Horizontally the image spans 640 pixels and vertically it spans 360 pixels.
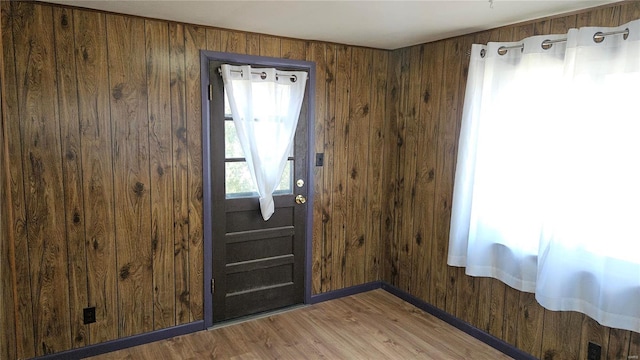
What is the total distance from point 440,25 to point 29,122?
2.71m

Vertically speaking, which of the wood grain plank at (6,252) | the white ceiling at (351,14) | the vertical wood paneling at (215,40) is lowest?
the wood grain plank at (6,252)

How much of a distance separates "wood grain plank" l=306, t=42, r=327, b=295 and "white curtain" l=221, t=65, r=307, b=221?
21cm

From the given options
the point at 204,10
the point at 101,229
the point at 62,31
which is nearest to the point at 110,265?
the point at 101,229

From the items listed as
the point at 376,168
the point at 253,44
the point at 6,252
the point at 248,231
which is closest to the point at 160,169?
the point at 248,231

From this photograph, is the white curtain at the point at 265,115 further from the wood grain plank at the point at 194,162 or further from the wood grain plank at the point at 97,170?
the wood grain plank at the point at 97,170

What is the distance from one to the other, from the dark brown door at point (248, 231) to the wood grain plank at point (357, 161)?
48 cm

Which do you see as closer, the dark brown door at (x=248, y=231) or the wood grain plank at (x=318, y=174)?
the dark brown door at (x=248, y=231)

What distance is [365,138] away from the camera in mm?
3859

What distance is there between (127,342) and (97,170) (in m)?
1.23

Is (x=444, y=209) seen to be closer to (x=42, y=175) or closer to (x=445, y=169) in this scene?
(x=445, y=169)

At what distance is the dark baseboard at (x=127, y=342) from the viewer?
276 cm

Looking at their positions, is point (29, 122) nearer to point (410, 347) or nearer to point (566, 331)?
point (410, 347)

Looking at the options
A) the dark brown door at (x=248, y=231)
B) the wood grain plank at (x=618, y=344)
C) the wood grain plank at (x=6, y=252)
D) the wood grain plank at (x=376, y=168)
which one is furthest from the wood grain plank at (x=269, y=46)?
the wood grain plank at (x=618, y=344)

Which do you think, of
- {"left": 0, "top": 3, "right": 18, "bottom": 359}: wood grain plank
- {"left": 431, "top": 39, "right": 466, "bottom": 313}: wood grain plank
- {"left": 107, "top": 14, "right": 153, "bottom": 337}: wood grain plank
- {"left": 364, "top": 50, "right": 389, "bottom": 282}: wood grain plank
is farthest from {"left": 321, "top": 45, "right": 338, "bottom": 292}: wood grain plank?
{"left": 0, "top": 3, "right": 18, "bottom": 359}: wood grain plank
